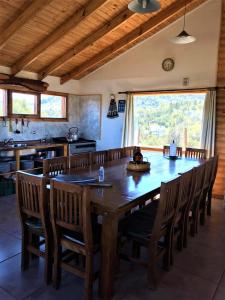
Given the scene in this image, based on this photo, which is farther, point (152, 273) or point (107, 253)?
point (152, 273)

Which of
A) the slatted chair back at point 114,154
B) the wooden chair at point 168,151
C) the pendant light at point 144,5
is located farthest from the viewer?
the wooden chair at point 168,151

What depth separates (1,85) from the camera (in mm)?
4707

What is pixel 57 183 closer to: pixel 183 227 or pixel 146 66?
pixel 183 227

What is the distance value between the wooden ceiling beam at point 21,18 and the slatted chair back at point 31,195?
2.33m

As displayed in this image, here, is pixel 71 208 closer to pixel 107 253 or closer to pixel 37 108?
pixel 107 253

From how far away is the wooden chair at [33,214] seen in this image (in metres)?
2.05

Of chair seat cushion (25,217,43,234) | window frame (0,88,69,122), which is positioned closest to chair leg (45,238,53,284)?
chair seat cushion (25,217,43,234)

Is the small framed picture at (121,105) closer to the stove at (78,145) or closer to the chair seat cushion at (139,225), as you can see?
the stove at (78,145)

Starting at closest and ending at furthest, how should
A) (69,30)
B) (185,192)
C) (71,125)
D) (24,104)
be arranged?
(185,192), (69,30), (24,104), (71,125)

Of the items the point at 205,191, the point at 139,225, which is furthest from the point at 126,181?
the point at 205,191

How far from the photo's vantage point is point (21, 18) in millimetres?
3484

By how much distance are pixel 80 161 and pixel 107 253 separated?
1671mm

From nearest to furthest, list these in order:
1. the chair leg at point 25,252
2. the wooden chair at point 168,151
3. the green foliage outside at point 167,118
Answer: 1. the chair leg at point 25,252
2. the wooden chair at point 168,151
3. the green foliage outside at point 167,118

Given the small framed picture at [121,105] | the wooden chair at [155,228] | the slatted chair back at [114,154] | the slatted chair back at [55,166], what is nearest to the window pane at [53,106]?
the small framed picture at [121,105]
